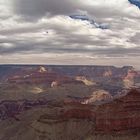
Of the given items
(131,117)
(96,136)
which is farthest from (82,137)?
(131,117)

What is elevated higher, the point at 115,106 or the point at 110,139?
the point at 115,106

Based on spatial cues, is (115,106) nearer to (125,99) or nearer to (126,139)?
(125,99)

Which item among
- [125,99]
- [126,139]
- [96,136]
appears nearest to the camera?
[126,139]

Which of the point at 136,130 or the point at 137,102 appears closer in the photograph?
the point at 136,130

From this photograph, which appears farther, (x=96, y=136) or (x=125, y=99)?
(x=125, y=99)

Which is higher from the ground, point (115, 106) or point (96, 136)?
point (115, 106)

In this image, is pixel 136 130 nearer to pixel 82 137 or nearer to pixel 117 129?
pixel 117 129

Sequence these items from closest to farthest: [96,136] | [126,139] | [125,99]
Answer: [126,139] < [96,136] < [125,99]

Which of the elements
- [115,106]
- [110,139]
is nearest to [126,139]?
[110,139]
